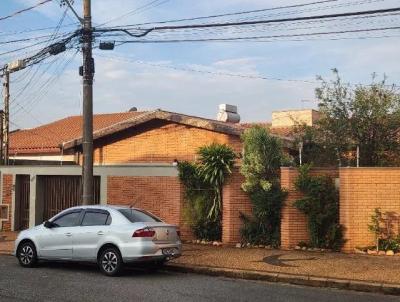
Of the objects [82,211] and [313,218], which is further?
[313,218]

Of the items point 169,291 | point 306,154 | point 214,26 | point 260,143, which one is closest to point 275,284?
point 169,291

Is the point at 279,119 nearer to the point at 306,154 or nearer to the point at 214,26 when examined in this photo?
the point at 306,154

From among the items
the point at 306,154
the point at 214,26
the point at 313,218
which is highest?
the point at 214,26

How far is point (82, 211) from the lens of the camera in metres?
13.2

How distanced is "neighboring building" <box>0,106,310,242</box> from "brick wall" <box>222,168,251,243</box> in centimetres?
30

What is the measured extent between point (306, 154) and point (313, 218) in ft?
15.4

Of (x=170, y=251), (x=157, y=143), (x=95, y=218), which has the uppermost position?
(x=157, y=143)

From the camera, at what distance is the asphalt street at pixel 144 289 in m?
9.77

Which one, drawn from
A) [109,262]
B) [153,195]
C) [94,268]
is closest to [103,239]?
[109,262]

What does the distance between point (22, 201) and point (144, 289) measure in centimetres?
1378

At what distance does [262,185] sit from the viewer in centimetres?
1642

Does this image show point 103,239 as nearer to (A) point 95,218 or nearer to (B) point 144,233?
(A) point 95,218

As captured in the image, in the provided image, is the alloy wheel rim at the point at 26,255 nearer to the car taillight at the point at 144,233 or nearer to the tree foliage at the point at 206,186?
the car taillight at the point at 144,233

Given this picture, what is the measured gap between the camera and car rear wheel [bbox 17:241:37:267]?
13523 millimetres
